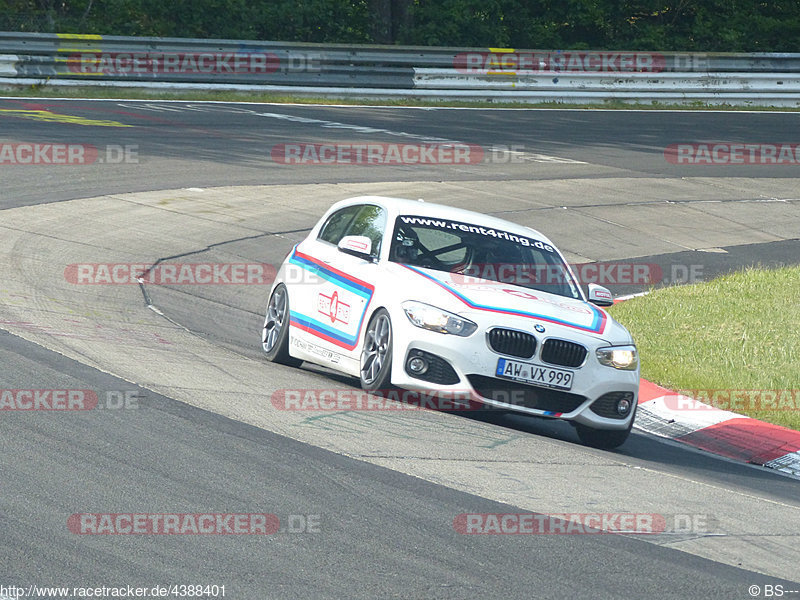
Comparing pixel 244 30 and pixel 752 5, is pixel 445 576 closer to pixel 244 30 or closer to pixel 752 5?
pixel 244 30

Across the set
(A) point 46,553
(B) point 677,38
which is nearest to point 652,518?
(A) point 46,553

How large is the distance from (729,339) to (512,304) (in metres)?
4.17

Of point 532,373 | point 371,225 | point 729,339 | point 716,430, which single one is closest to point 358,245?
point 371,225

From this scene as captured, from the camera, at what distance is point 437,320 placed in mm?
8430

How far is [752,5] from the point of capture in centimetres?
3969

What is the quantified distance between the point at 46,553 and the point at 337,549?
1261mm

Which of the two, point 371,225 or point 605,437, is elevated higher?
point 371,225

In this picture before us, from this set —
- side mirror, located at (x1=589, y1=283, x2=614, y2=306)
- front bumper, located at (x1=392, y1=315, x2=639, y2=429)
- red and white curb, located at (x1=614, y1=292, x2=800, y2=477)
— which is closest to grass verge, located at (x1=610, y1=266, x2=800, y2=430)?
red and white curb, located at (x1=614, y1=292, x2=800, y2=477)

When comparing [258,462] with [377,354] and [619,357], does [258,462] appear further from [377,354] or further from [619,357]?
[619,357]

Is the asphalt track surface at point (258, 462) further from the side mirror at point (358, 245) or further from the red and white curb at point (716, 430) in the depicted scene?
the side mirror at point (358, 245)

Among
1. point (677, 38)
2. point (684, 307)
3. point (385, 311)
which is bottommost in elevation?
point (684, 307)

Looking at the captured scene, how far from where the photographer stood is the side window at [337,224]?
10.3 meters

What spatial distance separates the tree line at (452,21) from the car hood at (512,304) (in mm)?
24517

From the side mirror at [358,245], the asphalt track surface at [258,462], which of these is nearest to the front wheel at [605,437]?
the asphalt track surface at [258,462]
